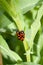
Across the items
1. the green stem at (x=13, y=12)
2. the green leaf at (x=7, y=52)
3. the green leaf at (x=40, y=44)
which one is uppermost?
the green stem at (x=13, y=12)

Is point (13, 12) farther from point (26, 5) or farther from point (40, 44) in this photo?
point (40, 44)

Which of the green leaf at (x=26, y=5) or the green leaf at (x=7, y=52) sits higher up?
the green leaf at (x=26, y=5)

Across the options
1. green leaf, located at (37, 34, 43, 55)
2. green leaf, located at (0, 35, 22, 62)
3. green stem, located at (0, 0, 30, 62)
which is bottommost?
green leaf, located at (0, 35, 22, 62)

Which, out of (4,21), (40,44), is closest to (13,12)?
(4,21)

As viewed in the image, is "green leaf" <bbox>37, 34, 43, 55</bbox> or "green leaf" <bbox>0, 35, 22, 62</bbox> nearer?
"green leaf" <bbox>0, 35, 22, 62</bbox>

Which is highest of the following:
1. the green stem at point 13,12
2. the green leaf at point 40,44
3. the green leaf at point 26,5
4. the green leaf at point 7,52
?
the green leaf at point 26,5

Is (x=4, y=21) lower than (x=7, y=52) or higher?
higher

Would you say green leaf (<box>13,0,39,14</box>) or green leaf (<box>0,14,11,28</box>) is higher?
green leaf (<box>13,0,39,14</box>)

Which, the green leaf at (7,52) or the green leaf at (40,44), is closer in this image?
the green leaf at (7,52)

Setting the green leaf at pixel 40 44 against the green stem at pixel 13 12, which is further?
the green leaf at pixel 40 44

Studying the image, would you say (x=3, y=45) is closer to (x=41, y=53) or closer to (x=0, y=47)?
(x=0, y=47)

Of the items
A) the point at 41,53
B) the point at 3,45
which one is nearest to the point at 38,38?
the point at 41,53
